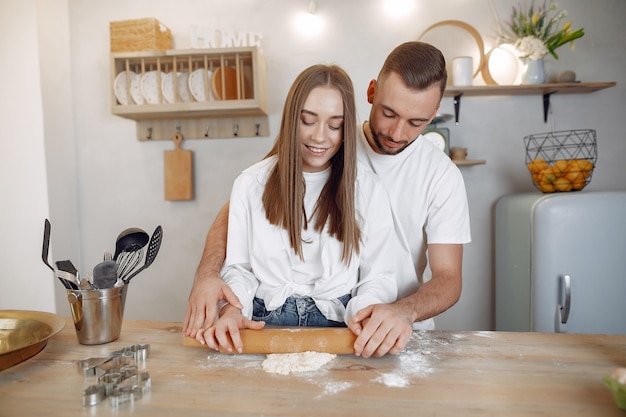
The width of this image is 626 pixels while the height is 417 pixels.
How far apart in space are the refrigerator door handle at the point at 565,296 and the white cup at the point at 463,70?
102cm

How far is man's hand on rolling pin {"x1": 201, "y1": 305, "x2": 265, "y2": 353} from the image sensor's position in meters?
0.96

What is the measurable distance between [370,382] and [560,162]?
1655 millimetres

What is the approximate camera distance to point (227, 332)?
38.9 inches

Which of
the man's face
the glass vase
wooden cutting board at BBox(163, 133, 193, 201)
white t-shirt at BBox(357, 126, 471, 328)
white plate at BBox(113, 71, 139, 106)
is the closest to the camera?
the man's face

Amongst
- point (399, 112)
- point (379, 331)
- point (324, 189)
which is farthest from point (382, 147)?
point (379, 331)

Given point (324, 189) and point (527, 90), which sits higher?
point (527, 90)

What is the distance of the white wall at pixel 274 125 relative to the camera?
2434 millimetres

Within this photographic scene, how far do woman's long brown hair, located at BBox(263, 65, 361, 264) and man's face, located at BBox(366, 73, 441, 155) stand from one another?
223mm

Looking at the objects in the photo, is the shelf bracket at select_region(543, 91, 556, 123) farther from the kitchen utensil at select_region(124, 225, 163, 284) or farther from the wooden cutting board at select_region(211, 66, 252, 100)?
the kitchen utensil at select_region(124, 225, 163, 284)

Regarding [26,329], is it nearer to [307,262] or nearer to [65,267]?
[65,267]

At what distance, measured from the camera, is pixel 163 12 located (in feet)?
8.47

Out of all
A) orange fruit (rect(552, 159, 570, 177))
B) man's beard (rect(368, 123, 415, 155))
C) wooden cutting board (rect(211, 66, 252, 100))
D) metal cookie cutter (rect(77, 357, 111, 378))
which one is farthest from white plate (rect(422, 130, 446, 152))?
metal cookie cutter (rect(77, 357, 111, 378))

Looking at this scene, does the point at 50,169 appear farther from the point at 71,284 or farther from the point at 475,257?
the point at 475,257

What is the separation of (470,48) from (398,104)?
1.24m
